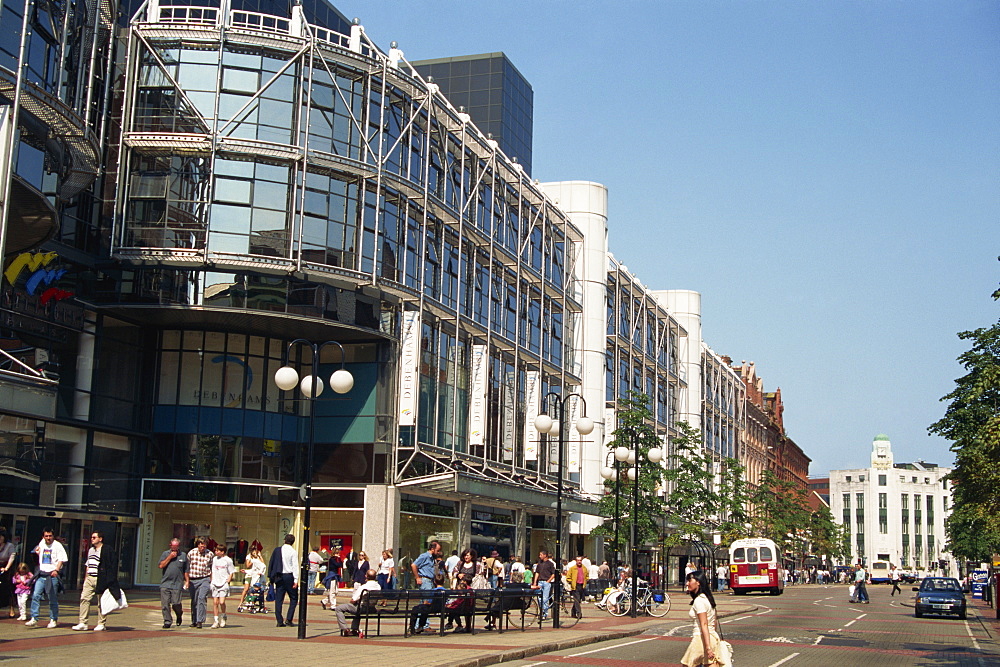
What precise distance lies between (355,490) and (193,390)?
6.53 meters

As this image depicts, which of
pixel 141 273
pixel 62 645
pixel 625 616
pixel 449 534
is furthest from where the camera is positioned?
pixel 449 534

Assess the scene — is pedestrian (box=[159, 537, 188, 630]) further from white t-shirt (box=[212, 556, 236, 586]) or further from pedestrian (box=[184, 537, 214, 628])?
white t-shirt (box=[212, 556, 236, 586])

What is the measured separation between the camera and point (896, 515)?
18275 centimetres

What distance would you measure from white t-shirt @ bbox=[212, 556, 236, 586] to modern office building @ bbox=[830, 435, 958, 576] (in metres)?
171

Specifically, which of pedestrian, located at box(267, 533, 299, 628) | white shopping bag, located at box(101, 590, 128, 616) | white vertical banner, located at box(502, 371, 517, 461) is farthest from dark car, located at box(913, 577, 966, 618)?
white shopping bag, located at box(101, 590, 128, 616)

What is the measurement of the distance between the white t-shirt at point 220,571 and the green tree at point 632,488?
2359 cm

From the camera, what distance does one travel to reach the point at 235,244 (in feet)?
121

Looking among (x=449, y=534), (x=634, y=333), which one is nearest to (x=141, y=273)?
(x=449, y=534)

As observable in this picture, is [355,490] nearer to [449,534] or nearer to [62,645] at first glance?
[449,534]

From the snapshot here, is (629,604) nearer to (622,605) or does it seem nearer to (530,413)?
(622,605)

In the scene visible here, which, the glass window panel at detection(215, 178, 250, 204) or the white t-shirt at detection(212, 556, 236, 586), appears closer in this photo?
the white t-shirt at detection(212, 556, 236, 586)

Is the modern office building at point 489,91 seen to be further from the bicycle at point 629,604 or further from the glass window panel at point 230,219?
the bicycle at point 629,604

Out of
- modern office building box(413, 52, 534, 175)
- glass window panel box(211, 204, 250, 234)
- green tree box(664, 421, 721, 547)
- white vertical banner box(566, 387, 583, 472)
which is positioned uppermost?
modern office building box(413, 52, 534, 175)

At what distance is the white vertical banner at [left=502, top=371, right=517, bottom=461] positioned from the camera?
50581 mm
